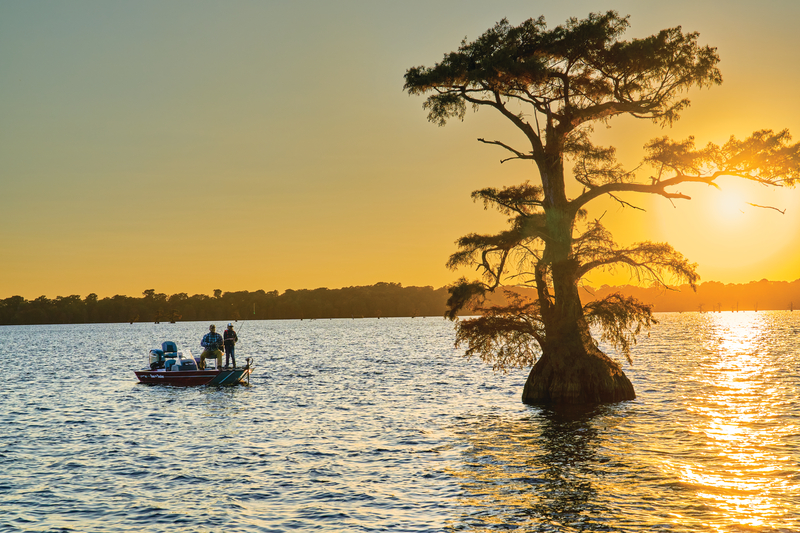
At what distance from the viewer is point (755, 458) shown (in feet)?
64.1

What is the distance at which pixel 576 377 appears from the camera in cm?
2894

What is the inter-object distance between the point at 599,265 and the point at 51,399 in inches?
1260

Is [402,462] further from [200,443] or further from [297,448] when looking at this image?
[200,443]

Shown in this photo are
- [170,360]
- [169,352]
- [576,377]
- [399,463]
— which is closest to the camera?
[399,463]

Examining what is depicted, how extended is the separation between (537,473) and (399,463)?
4.11 m

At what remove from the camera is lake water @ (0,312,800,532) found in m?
14.3

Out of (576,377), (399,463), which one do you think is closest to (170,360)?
(576,377)

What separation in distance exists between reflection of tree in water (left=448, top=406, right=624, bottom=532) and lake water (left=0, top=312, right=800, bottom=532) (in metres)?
0.07

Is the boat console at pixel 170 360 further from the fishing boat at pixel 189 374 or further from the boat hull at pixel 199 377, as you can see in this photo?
the boat hull at pixel 199 377

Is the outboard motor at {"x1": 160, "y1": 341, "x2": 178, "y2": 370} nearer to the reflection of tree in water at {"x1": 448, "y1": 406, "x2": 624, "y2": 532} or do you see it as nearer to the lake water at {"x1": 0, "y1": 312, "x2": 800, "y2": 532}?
the lake water at {"x1": 0, "y1": 312, "x2": 800, "y2": 532}

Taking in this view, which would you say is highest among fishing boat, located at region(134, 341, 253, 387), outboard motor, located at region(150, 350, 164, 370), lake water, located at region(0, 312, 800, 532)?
outboard motor, located at region(150, 350, 164, 370)

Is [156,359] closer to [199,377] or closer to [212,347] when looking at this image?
[212,347]

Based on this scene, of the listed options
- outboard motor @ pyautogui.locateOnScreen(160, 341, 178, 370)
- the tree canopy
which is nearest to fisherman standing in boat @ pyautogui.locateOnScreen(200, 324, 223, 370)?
outboard motor @ pyautogui.locateOnScreen(160, 341, 178, 370)

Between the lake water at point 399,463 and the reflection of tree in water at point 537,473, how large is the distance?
7 centimetres
